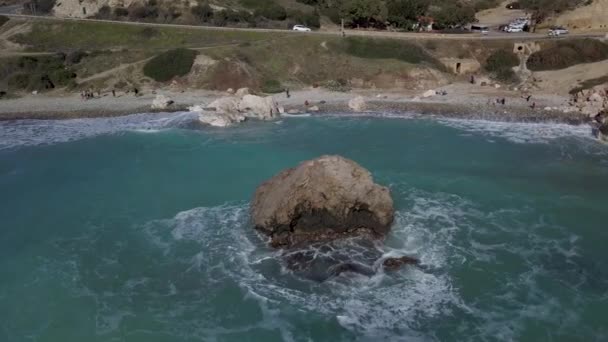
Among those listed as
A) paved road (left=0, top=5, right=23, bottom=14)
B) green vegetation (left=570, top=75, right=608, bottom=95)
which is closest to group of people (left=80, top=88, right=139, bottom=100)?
paved road (left=0, top=5, right=23, bottom=14)

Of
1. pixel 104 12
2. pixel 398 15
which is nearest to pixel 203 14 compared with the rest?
pixel 104 12

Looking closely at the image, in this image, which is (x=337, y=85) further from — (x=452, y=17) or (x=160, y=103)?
(x=452, y=17)

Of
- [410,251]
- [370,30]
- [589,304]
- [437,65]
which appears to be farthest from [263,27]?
[589,304]

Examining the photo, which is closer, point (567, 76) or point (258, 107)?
point (258, 107)

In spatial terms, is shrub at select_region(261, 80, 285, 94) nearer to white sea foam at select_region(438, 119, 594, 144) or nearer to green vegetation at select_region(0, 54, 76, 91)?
white sea foam at select_region(438, 119, 594, 144)

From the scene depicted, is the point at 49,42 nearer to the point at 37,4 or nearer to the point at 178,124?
the point at 37,4
